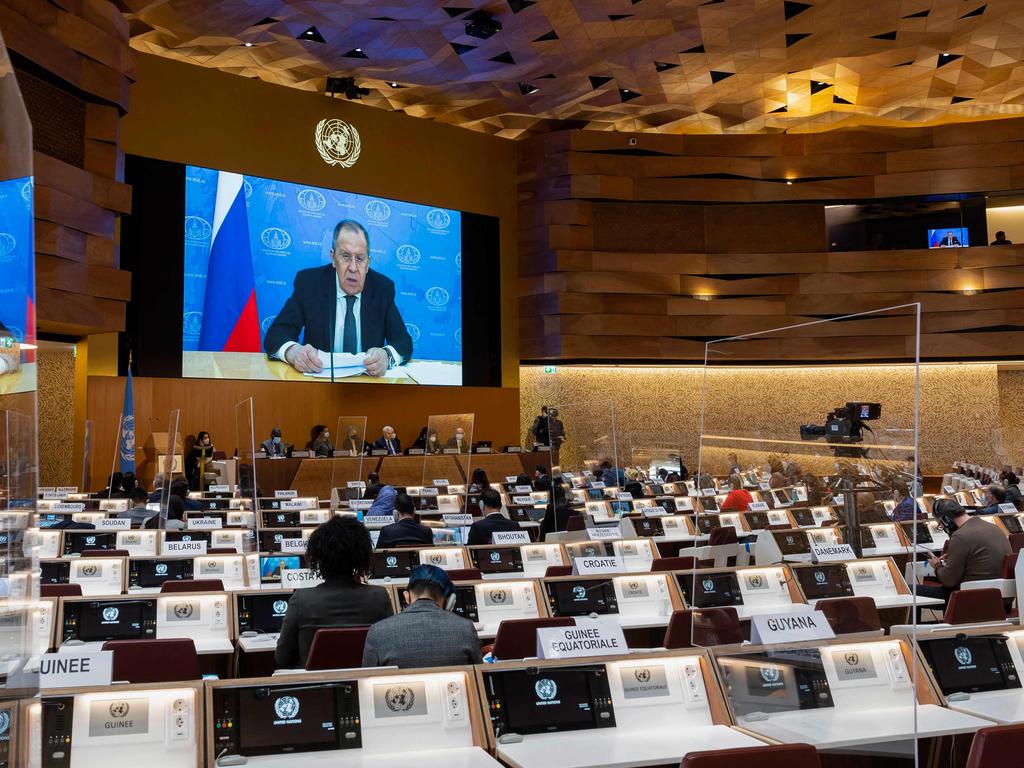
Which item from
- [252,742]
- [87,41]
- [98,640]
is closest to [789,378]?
[252,742]

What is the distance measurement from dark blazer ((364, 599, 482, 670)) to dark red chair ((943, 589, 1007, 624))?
3.07 m

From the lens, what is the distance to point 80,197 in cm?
1477

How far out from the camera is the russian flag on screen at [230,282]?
18141mm

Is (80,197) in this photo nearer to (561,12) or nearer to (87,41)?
(87,41)

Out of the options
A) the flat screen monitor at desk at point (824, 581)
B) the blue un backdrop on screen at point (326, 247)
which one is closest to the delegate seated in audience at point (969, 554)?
the flat screen monitor at desk at point (824, 581)

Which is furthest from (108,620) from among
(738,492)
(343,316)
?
(343,316)

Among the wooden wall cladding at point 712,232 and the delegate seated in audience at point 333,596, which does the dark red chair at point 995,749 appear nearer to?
the delegate seated in audience at point 333,596

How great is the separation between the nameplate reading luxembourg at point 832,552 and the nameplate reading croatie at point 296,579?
2.98m

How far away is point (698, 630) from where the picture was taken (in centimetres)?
482

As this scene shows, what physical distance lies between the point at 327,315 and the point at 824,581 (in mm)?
15004

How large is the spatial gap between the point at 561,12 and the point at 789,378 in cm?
1312

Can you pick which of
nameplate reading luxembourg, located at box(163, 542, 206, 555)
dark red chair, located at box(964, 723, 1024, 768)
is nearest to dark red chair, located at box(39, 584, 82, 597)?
nameplate reading luxembourg, located at box(163, 542, 206, 555)

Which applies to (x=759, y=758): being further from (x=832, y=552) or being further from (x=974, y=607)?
(x=974, y=607)

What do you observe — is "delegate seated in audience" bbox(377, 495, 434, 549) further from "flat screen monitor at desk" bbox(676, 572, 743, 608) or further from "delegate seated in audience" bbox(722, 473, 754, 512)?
"delegate seated in audience" bbox(722, 473, 754, 512)
